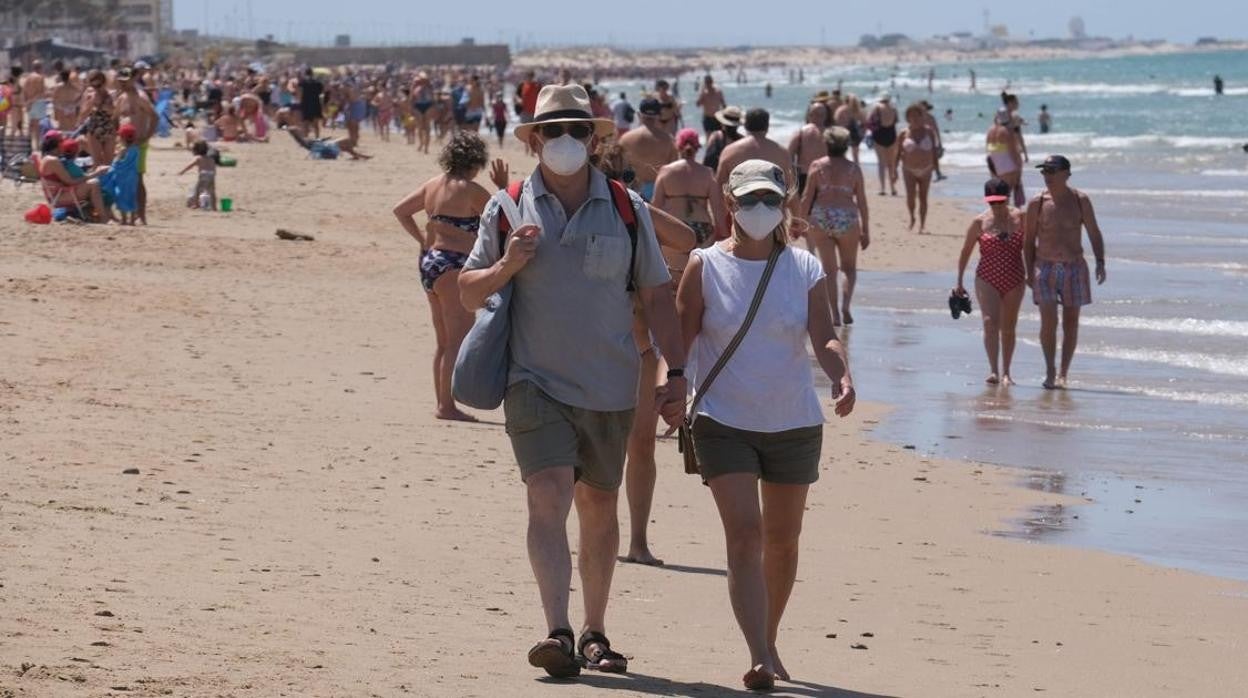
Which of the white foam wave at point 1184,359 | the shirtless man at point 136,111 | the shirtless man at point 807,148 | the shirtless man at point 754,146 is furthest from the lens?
the shirtless man at point 136,111

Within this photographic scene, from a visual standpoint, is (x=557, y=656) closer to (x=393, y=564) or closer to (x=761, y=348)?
(x=761, y=348)

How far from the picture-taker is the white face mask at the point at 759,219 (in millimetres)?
5250

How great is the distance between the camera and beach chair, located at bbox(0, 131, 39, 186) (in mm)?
22422

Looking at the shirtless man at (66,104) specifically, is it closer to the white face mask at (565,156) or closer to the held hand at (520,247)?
the white face mask at (565,156)

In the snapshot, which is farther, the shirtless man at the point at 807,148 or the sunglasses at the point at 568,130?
the shirtless man at the point at 807,148

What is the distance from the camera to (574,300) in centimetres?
518

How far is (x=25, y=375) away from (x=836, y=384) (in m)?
5.75

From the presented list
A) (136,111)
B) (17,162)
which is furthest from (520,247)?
(17,162)

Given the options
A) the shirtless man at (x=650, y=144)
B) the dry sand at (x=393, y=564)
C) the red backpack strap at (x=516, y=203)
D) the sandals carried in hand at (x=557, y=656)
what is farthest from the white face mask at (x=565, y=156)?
the shirtless man at (x=650, y=144)

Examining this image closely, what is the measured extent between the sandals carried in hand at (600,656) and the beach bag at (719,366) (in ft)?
1.72

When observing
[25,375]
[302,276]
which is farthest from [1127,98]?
[25,375]

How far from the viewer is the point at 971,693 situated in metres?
5.41

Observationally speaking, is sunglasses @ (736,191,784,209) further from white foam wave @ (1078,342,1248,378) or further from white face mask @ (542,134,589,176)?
white foam wave @ (1078,342,1248,378)

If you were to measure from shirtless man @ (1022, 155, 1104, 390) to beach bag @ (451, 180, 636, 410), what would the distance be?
22.6 ft
